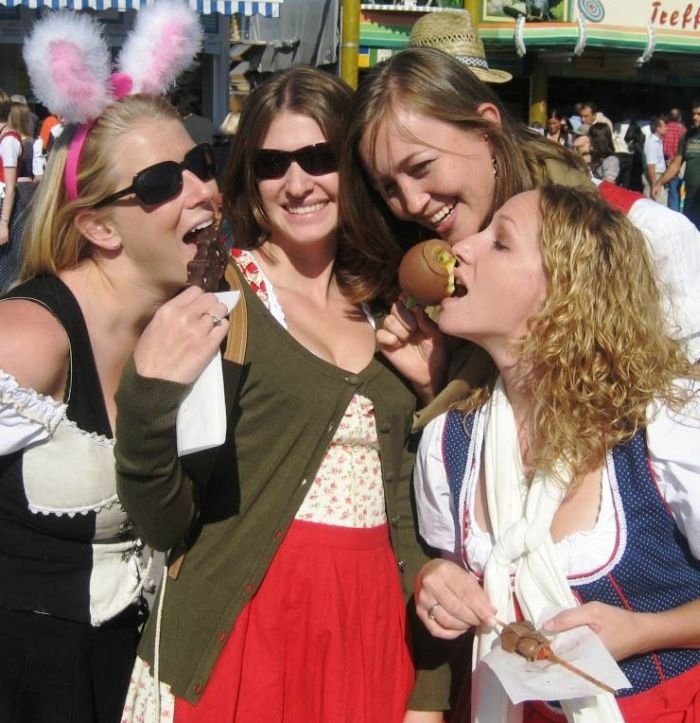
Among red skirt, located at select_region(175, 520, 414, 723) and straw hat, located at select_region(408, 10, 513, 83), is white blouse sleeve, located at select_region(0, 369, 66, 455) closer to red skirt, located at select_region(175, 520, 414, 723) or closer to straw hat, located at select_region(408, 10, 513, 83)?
red skirt, located at select_region(175, 520, 414, 723)

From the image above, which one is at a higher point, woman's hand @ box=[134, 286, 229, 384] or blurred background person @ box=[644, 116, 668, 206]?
woman's hand @ box=[134, 286, 229, 384]

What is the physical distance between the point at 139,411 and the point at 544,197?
1.01m

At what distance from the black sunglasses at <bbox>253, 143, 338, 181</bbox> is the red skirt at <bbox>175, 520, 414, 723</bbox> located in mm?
972

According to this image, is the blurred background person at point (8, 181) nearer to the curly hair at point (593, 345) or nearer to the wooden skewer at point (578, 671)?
the curly hair at point (593, 345)

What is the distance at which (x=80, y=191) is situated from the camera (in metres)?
2.37

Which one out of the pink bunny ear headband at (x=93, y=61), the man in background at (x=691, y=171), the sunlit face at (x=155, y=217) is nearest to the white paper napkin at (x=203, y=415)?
the sunlit face at (x=155, y=217)

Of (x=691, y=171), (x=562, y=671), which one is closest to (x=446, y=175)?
(x=562, y=671)

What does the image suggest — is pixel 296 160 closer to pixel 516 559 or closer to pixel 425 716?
pixel 516 559

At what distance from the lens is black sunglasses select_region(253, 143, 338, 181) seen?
8.75ft

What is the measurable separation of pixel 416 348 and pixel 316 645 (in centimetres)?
80

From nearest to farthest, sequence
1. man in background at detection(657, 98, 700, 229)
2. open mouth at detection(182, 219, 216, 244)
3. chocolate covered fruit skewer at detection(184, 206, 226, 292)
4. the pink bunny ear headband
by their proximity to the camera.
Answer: chocolate covered fruit skewer at detection(184, 206, 226, 292)
the pink bunny ear headband
open mouth at detection(182, 219, 216, 244)
man in background at detection(657, 98, 700, 229)

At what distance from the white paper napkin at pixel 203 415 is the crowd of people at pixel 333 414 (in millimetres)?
15

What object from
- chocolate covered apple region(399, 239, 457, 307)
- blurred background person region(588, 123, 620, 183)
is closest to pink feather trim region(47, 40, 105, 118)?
chocolate covered apple region(399, 239, 457, 307)

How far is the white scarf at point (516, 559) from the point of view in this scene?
6.45 feet
